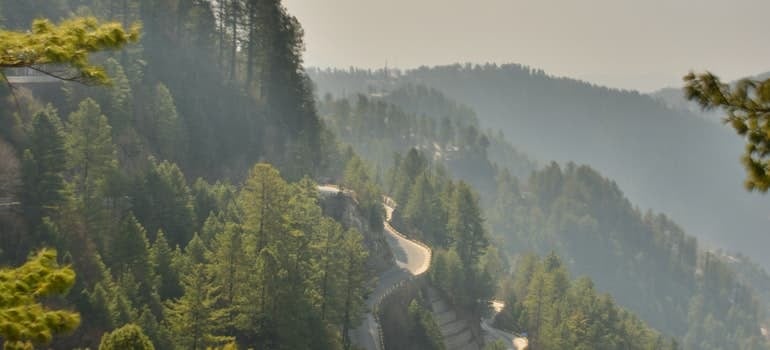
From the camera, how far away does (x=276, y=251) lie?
43094 mm

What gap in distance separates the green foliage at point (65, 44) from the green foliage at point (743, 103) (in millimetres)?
10014

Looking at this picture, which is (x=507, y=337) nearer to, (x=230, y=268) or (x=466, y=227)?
(x=466, y=227)

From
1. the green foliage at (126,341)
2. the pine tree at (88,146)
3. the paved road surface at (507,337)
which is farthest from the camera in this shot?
the paved road surface at (507,337)

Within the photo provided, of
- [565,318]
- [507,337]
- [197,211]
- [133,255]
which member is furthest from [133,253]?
[507,337]

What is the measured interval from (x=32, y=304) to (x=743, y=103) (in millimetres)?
12479

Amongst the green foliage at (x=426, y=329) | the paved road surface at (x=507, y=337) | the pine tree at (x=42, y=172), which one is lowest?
the paved road surface at (x=507, y=337)

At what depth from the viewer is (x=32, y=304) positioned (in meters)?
11.9

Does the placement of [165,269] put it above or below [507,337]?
above

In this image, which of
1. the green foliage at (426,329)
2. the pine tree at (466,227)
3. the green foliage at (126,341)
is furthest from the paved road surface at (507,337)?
the green foliage at (126,341)

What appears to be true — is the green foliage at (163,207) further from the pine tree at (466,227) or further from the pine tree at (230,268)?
the pine tree at (466,227)

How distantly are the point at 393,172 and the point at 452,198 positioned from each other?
29297 mm

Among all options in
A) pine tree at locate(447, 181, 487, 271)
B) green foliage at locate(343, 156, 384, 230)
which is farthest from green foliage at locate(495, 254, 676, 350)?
green foliage at locate(343, 156, 384, 230)

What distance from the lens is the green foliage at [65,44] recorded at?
11859mm

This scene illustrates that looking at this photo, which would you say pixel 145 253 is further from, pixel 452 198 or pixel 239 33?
pixel 452 198
